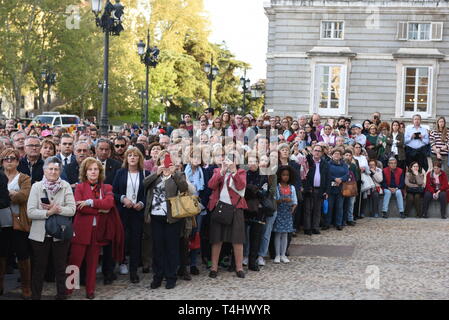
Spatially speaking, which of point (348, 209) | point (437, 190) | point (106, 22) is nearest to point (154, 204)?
point (348, 209)

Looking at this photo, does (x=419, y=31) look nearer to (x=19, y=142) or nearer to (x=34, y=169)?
(x=19, y=142)

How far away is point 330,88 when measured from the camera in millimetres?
32875

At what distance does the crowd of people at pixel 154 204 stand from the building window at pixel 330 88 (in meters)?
18.0

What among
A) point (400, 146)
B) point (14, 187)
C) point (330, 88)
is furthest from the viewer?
point (330, 88)

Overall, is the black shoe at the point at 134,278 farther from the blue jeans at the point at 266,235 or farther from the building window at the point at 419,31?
the building window at the point at 419,31

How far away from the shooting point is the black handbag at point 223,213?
10234 mm

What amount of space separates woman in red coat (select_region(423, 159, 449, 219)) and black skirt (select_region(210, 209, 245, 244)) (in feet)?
26.9

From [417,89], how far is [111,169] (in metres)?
24.7

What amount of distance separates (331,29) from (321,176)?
781 inches

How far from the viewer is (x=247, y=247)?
11.2 m

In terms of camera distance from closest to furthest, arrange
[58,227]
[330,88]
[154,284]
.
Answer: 1. [58,227]
2. [154,284]
3. [330,88]

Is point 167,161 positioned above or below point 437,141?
below

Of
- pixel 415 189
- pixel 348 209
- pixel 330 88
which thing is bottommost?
pixel 348 209

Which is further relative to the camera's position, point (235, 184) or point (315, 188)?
point (315, 188)
